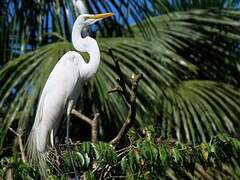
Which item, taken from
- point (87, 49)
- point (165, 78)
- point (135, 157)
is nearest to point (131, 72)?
point (165, 78)

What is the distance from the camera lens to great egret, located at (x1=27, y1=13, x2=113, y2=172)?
3.10 m

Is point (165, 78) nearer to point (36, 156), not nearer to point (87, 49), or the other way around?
point (87, 49)

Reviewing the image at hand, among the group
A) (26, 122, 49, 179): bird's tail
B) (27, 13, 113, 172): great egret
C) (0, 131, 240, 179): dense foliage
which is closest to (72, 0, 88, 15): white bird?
(27, 13, 113, 172): great egret

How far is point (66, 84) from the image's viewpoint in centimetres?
313

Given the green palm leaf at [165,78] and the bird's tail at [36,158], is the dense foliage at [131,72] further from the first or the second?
the bird's tail at [36,158]

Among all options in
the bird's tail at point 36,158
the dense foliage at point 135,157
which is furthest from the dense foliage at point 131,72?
the dense foliage at point 135,157

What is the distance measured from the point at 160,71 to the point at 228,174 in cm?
63

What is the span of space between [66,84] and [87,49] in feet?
0.50

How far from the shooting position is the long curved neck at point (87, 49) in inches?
122

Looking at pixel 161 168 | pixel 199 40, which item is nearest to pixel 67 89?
pixel 161 168

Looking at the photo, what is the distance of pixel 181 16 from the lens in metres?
4.94

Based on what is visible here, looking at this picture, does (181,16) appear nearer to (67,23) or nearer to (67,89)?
(67,23)

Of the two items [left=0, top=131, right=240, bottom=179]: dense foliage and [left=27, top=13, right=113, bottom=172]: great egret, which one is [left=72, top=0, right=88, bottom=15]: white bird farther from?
[left=0, top=131, right=240, bottom=179]: dense foliage

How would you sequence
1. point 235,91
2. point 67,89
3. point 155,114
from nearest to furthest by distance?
point 67,89 → point 155,114 → point 235,91
